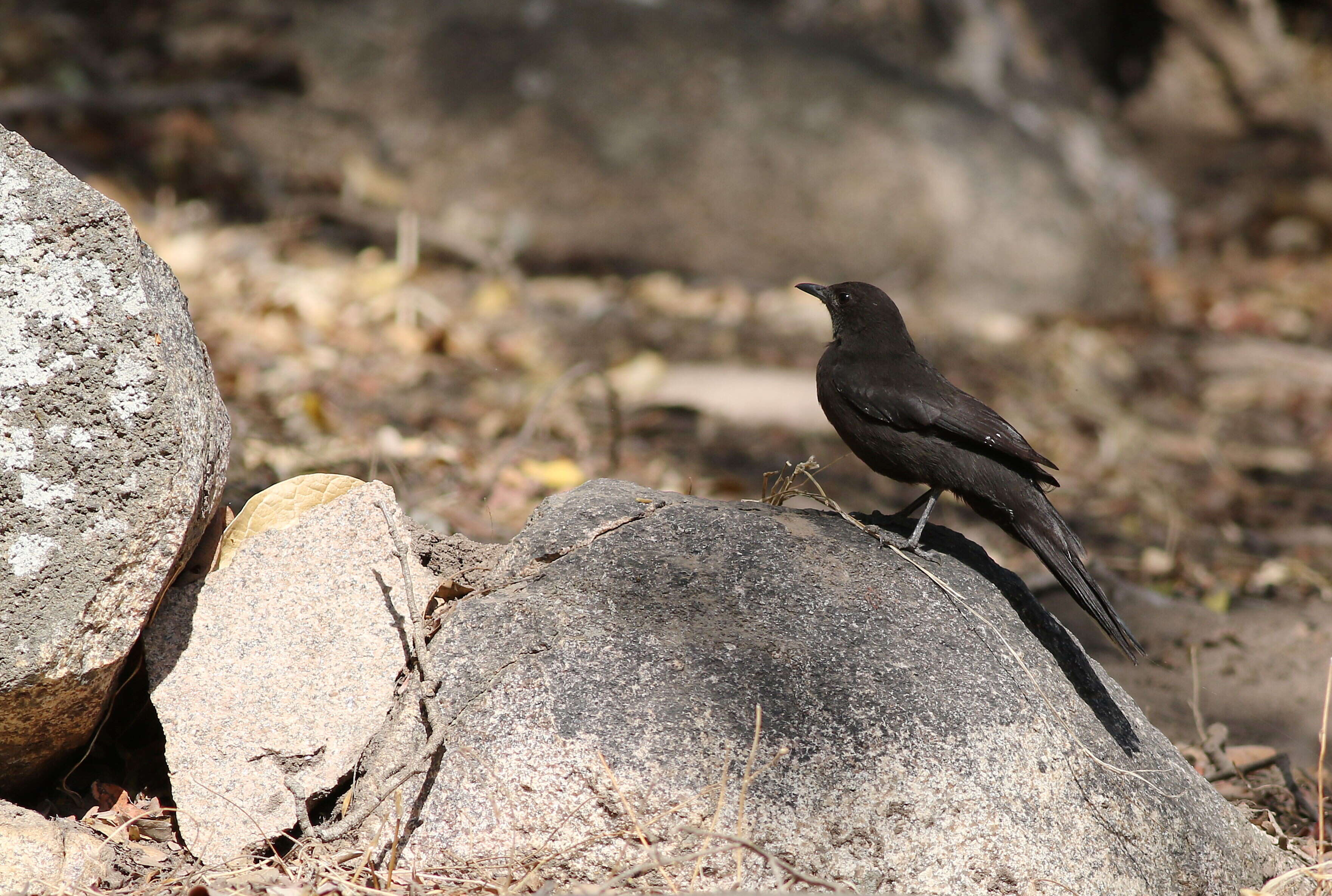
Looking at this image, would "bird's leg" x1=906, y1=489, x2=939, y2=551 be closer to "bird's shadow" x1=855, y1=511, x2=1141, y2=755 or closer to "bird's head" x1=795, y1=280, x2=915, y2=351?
"bird's shadow" x1=855, y1=511, x2=1141, y2=755

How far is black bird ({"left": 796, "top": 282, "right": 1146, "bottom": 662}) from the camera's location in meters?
3.11

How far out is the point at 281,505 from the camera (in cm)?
294

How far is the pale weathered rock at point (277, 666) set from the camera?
2.52 m

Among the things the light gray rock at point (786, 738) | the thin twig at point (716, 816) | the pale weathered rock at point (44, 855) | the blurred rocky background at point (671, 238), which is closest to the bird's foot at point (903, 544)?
the light gray rock at point (786, 738)

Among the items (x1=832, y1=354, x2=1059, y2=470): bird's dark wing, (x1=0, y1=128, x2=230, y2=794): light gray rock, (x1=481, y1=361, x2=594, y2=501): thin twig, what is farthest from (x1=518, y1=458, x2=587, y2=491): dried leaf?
(x1=0, y1=128, x2=230, y2=794): light gray rock

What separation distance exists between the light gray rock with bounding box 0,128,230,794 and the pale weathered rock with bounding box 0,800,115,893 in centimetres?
15

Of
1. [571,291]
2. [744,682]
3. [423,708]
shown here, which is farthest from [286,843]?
[571,291]

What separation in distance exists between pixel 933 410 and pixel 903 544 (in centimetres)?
40

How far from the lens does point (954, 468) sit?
3.28 m

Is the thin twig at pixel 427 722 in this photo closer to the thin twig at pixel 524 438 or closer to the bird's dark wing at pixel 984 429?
the thin twig at pixel 524 438

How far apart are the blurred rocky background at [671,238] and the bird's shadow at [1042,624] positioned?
2.24 metres

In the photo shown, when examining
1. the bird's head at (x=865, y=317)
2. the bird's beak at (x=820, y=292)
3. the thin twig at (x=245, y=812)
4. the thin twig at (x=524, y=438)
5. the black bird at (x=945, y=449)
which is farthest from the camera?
the thin twig at (x=524, y=438)

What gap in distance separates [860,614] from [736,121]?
6472 millimetres

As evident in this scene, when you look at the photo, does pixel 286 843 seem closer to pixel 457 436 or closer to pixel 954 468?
pixel 954 468
